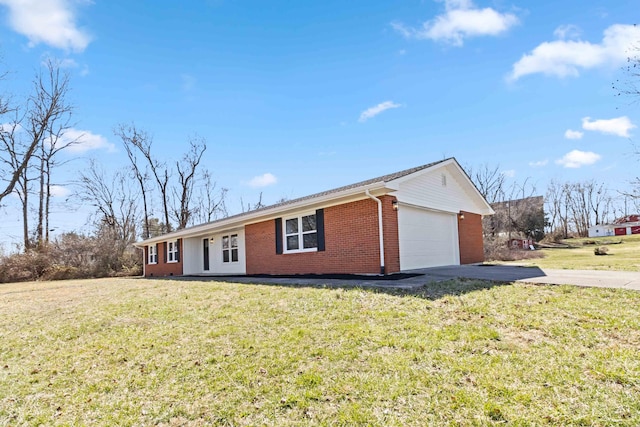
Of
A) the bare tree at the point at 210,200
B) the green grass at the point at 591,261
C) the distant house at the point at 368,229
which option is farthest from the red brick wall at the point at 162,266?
the green grass at the point at 591,261

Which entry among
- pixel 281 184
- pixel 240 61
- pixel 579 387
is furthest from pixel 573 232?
pixel 579 387

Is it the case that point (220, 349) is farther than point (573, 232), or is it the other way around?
point (573, 232)

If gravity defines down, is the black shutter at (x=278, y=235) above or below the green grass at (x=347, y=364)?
above

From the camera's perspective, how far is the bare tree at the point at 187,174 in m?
32.8

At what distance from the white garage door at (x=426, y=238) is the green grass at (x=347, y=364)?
4376mm

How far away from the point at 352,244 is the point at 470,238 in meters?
7.32

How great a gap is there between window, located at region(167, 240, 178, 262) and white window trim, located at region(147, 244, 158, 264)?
231cm

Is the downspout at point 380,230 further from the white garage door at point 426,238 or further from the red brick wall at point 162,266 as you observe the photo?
the red brick wall at point 162,266

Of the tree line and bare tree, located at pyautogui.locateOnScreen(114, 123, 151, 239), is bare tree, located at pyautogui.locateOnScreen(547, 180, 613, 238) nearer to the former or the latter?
the tree line

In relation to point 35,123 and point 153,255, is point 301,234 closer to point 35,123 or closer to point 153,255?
point 153,255

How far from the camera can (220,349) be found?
459 centimetres

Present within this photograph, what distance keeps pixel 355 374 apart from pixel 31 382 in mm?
3819

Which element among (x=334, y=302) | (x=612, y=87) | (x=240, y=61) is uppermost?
(x=240, y=61)

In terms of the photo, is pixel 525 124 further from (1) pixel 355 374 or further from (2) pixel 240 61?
(1) pixel 355 374
